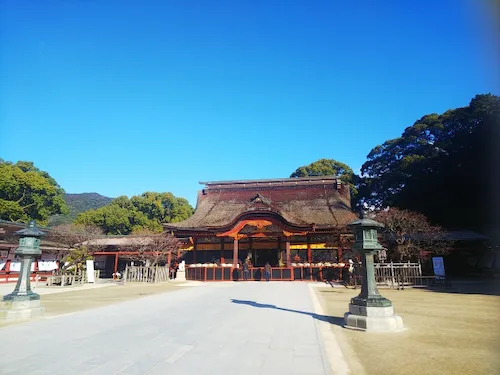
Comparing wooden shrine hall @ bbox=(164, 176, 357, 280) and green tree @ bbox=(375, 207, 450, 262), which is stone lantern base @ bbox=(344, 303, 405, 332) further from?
wooden shrine hall @ bbox=(164, 176, 357, 280)

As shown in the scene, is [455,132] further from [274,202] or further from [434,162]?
[274,202]

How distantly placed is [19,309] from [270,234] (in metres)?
16.9

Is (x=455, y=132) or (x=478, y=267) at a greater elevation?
(x=455, y=132)

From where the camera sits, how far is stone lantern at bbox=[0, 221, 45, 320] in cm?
802

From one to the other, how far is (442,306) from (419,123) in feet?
91.5

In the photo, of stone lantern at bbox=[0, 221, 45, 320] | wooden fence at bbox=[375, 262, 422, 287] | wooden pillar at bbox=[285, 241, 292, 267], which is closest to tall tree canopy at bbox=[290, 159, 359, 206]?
wooden pillar at bbox=[285, 241, 292, 267]

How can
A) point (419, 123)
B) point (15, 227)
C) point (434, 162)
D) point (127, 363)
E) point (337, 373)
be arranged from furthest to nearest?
point (419, 123), point (434, 162), point (15, 227), point (127, 363), point (337, 373)

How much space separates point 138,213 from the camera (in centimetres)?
4103

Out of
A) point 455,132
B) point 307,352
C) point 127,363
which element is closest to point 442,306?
point 307,352

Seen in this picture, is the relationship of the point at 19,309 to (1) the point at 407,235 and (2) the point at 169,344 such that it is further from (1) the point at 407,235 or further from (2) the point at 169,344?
(1) the point at 407,235

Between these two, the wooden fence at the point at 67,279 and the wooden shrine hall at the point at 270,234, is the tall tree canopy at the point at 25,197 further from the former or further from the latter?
the wooden shrine hall at the point at 270,234

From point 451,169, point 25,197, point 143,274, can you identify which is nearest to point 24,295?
point 143,274

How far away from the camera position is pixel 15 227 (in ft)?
75.8

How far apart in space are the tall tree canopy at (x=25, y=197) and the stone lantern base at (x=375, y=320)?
121ft
